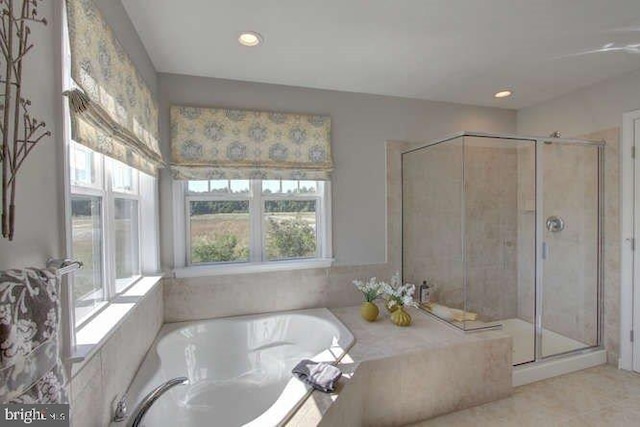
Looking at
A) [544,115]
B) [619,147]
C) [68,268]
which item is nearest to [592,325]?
[619,147]

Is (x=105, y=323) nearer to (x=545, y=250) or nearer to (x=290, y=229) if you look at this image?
(x=290, y=229)

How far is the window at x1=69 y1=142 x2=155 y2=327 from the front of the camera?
1264 millimetres

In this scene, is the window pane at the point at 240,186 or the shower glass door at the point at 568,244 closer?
the window pane at the point at 240,186

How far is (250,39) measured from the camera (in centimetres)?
190

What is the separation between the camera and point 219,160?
7.94 ft

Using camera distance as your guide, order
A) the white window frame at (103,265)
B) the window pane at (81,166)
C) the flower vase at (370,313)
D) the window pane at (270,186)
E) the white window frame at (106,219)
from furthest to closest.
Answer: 1. the window pane at (270,186)
2. the flower vase at (370,313)
3. the white window frame at (106,219)
4. the window pane at (81,166)
5. the white window frame at (103,265)

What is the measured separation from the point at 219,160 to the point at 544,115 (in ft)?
10.6

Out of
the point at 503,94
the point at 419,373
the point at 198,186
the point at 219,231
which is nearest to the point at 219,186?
the point at 198,186

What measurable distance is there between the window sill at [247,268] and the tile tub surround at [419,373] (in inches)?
26.2

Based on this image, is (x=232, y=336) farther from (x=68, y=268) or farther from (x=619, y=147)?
(x=619, y=147)

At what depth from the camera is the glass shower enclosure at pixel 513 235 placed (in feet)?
8.87

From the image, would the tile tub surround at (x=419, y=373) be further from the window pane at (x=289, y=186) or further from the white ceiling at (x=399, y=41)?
the white ceiling at (x=399, y=41)

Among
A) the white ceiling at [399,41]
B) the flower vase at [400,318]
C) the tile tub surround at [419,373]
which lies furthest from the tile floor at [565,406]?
the white ceiling at [399,41]

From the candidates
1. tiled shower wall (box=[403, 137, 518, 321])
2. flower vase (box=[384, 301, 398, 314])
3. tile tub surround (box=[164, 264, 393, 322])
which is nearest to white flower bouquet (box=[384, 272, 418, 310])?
flower vase (box=[384, 301, 398, 314])
